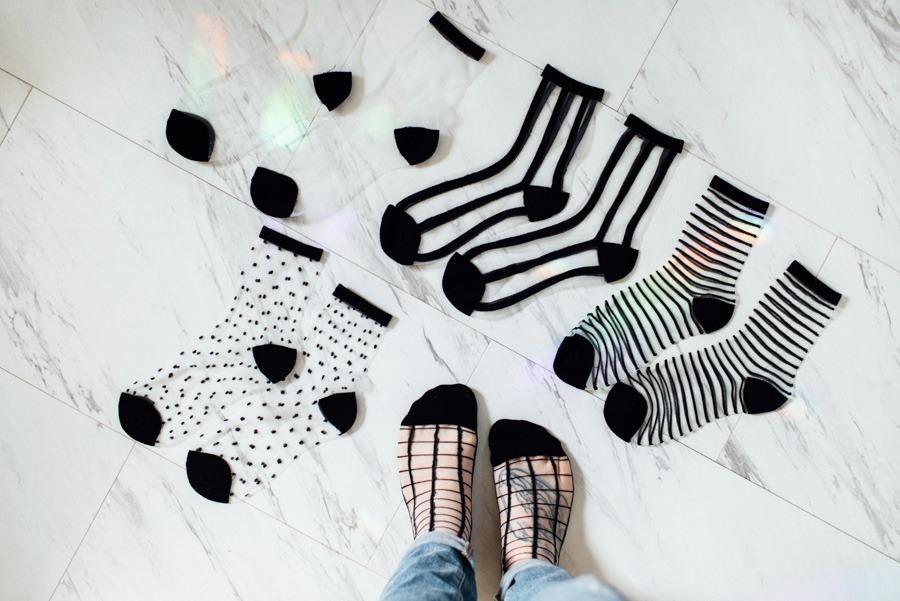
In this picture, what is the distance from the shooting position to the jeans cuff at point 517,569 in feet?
3.75

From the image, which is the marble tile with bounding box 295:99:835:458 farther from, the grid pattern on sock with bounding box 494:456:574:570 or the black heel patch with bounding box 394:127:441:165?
the grid pattern on sock with bounding box 494:456:574:570

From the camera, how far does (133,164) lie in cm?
120

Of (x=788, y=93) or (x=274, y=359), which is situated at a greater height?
(x=788, y=93)

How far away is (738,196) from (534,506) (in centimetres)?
63

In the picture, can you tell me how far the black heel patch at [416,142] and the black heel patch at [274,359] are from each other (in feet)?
1.26

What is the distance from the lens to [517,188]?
3.91ft

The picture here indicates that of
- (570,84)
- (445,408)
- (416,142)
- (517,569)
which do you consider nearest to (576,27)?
(570,84)

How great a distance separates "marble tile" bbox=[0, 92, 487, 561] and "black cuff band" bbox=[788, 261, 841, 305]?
1.79 feet

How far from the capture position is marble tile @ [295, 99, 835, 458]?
119 cm

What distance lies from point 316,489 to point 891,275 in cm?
105

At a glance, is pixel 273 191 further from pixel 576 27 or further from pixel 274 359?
pixel 576 27

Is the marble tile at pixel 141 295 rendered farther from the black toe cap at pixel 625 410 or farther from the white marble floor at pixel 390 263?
the black toe cap at pixel 625 410

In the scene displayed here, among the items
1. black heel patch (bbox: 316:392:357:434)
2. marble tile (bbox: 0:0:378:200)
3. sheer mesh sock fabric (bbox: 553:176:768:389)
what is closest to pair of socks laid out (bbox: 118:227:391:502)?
black heel patch (bbox: 316:392:357:434)

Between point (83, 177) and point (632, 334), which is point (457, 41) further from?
point (83, 177)
